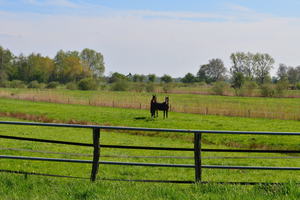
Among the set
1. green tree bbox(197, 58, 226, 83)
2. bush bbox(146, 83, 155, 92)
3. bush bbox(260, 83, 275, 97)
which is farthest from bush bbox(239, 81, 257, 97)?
green tree bbox(197, 58, 226, 83)

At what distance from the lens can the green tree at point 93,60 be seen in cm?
9795

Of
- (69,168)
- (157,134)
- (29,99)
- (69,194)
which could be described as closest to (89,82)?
(29,99)

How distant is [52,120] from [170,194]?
26.6 meters

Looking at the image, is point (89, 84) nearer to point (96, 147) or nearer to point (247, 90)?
point (247, 90)

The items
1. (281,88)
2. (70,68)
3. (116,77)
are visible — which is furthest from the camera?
(70,68)

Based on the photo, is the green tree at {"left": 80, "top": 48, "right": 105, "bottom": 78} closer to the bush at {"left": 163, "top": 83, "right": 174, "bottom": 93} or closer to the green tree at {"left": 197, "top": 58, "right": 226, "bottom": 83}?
the bush at {"left": 163, "top": 83, "right": 174, "bottom": 93}

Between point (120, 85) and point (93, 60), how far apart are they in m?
46.7

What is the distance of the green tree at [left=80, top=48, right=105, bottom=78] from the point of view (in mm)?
97950

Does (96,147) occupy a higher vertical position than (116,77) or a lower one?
lower

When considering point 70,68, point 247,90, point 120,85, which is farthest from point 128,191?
point 70,68

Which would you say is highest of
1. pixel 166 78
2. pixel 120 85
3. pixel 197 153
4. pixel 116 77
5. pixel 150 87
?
pixel 166 78

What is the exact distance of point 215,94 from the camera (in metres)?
68.1

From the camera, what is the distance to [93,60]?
10381 cm

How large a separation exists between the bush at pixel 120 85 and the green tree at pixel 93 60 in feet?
114
